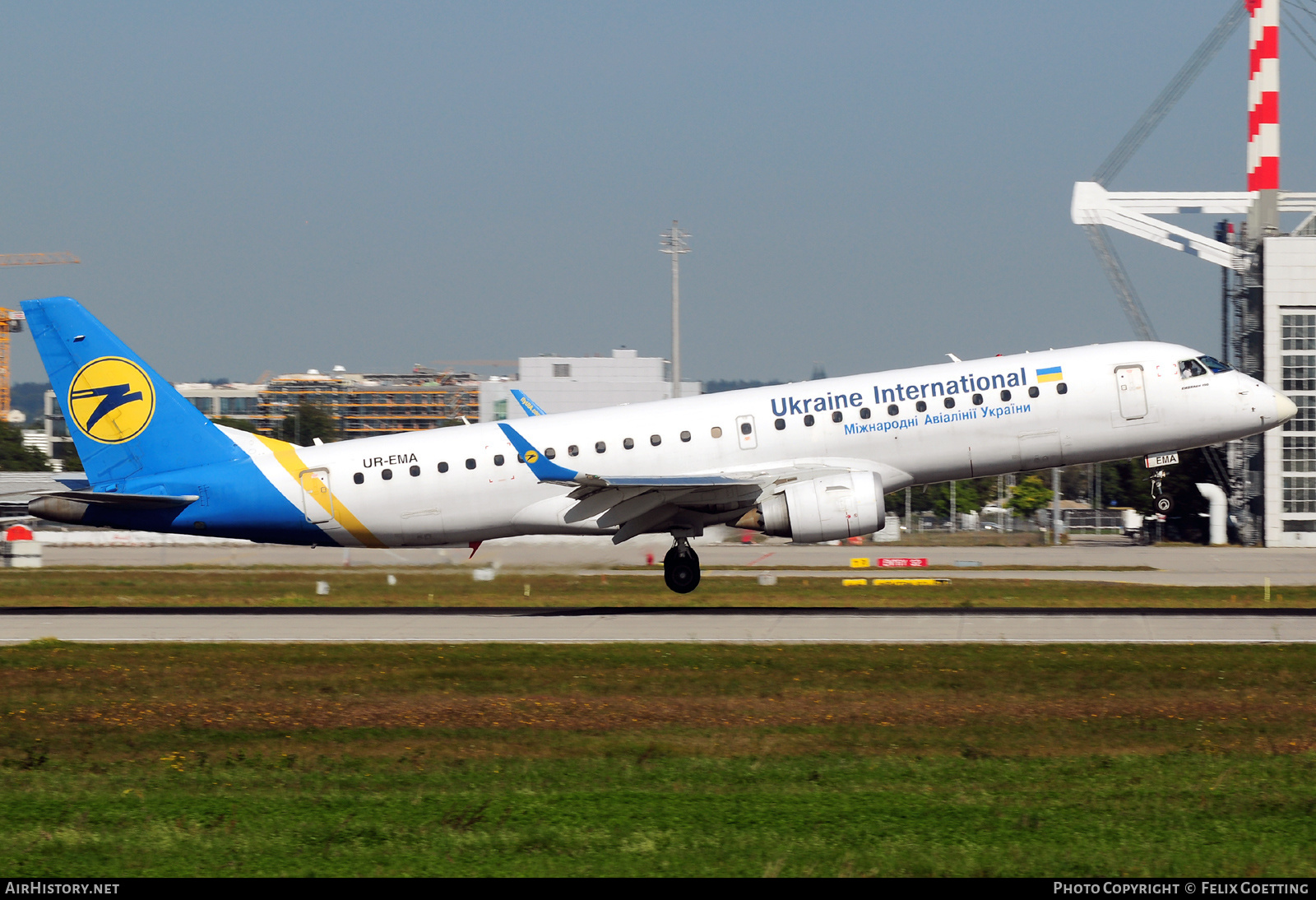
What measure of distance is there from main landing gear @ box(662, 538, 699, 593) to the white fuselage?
2.08 m

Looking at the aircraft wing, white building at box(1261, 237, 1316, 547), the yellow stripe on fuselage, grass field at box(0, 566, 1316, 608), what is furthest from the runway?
white building at box(1261, 237, 1316, 547)

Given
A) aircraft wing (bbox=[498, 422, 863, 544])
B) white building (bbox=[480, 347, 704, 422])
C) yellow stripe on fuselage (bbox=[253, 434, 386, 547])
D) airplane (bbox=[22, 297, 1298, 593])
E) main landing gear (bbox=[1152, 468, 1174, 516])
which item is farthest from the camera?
white building (bbox=[480, 347, 704, 422])

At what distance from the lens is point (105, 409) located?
31453mm

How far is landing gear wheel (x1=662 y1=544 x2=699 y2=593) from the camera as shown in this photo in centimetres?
3153

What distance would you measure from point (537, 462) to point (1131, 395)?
1312 centimetres

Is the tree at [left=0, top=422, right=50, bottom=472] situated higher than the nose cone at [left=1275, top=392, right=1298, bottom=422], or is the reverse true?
the tree at [left=0, top=422, right=50, bottom=472]

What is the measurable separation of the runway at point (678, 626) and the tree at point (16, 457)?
126 metres

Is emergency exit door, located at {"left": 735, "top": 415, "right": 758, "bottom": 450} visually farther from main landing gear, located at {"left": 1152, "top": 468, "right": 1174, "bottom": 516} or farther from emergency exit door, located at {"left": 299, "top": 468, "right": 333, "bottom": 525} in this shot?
main landing gear, located at {"left": 1152, "top": 468, "right": 1174, "bottom": 516}

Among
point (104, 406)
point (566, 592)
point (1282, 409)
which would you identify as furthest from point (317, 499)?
point (1282, 409)

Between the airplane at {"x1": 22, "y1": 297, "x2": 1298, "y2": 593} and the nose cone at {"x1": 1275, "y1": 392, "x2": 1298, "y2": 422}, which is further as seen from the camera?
the nose cone at {"x1": 1275, "y1": 392, "x2": 1298, "y2": 422}

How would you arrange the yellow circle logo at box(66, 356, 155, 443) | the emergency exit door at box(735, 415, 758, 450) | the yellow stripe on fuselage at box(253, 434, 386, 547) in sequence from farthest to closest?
1. the yellow circle logo at box(66, 356, 155, 443)
2. the yellow stripe on fuselage at box(253, 434, 386, 547)
3. the emergency exit door at box(735, 415, 758, 450)

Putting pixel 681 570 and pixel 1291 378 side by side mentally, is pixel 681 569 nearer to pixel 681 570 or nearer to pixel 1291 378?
pixel 681 570

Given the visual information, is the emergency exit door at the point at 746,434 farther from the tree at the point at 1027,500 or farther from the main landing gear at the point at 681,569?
the tree at the point at 1027,500

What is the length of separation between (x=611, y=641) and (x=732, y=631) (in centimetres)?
271
